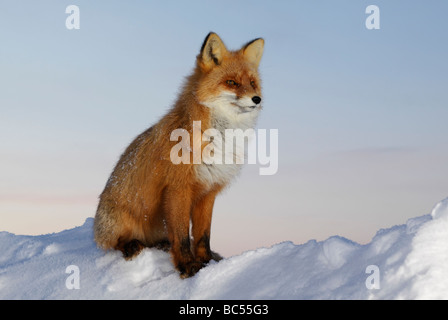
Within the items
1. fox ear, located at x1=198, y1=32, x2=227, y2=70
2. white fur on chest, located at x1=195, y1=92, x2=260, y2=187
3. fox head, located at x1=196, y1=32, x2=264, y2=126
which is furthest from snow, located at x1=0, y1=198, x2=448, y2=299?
fox ear, located at x1=198, y1=32, x2=227, y2=70

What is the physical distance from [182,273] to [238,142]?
169cm

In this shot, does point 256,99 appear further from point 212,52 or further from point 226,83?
point 212,52

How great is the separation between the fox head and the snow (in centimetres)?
165

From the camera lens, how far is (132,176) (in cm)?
574

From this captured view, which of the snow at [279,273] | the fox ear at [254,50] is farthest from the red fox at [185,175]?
the snow at [279,273]

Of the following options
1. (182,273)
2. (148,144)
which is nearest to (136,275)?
(182,273)

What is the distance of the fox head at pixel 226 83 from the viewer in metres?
5.18

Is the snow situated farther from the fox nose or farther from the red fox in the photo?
the fox nose

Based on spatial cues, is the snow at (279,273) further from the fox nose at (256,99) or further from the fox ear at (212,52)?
the fox ear at (212,52)

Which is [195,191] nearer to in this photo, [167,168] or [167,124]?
[167,168]

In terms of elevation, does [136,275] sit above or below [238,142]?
below

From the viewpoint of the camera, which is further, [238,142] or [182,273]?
[238,142]

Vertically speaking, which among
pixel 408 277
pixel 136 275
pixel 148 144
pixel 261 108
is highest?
pixel 261 108
